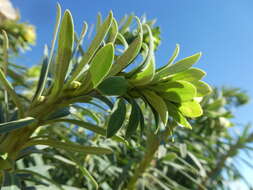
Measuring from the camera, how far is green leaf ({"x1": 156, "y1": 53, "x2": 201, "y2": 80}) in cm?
51

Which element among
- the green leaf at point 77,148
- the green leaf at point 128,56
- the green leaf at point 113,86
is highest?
the green leaf at point 128,56

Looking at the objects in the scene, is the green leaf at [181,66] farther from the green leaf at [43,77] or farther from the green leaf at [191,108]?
→ the green leaf at [43,77]

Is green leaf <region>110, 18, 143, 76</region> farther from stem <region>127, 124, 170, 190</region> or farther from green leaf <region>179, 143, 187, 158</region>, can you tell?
green leaf <region>179, 143, 187, 158</region>

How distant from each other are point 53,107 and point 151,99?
186 millimetres

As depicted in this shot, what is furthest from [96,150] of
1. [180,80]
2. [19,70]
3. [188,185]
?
[188,185]

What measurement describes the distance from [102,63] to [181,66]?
14 cm

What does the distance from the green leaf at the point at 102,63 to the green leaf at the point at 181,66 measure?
0.33 ft

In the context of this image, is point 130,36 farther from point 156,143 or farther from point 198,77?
point 156,143

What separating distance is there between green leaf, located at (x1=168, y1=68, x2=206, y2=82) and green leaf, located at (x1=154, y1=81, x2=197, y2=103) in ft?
0.06

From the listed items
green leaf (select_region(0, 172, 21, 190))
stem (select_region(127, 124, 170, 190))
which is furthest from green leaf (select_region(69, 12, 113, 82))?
stem (select_region(127, 124, 170, 190))

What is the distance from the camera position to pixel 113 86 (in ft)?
1.59

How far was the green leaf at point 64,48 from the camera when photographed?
19.7 inches

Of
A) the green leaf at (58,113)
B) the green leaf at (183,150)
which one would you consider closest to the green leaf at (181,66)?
the green leaf at (58,113)

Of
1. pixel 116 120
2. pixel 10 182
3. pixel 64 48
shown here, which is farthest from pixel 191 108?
pixel 10 182
